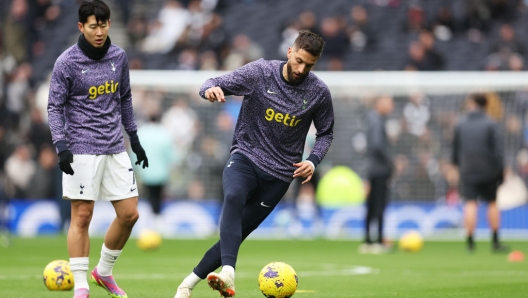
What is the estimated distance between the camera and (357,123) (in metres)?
23.3

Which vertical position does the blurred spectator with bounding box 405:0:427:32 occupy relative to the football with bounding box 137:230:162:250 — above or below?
above

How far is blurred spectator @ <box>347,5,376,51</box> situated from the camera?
85.8ft

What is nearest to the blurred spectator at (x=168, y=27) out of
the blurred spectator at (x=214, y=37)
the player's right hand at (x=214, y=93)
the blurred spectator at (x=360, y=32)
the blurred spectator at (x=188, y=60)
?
the blurred spectator at (x=214, y=37)

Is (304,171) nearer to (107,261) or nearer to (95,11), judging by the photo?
(107,261)

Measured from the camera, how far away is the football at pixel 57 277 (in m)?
9.36

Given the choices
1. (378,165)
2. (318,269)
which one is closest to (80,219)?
(318,269)

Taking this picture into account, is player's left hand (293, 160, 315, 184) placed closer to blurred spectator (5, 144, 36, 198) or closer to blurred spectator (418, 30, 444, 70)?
blurred spectator (5, 144, 36, 198)

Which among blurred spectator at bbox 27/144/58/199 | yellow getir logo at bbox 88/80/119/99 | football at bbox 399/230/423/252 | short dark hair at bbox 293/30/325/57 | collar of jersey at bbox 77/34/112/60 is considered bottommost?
blurred spectator at bbox 27/144/58/199

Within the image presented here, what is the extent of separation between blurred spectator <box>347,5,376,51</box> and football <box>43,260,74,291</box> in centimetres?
1772

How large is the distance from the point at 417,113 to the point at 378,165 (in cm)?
637

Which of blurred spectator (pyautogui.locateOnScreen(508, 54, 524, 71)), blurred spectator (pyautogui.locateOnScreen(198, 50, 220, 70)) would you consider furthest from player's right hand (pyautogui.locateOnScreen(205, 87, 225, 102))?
blurred spectator (pyautogui.locateOnScreen(508, 54, 524, 71))

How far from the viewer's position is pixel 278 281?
7805 millimetres

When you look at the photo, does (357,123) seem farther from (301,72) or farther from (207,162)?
(301,72)

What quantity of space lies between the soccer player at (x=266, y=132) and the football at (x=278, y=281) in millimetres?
379
